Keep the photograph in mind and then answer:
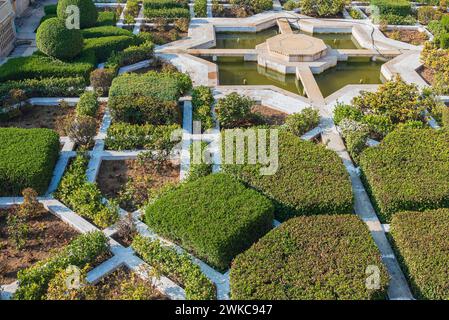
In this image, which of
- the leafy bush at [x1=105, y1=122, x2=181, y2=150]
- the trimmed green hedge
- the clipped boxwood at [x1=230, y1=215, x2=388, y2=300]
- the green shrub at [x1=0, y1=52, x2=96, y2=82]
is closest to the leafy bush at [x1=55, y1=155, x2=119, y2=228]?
the trimmed green hedge

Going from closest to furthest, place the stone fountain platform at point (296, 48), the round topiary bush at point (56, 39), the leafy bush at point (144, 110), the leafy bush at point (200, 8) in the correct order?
the leafy bush at point (144, 110)
the round topiary bush at point (56, 39)
the stone fountain platform at point (296, 48)
the leafy bush at point (200, 8)

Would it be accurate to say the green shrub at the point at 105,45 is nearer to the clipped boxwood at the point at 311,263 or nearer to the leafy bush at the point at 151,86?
the leafy bush at the point at 151,86

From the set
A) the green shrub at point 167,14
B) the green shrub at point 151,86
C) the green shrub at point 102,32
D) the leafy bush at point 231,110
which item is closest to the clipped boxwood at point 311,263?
the leafy bush at point 231,110

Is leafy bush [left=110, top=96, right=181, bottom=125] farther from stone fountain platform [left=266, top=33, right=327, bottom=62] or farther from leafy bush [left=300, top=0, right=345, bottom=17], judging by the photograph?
leafy bush [left=300, top=0, right=345, bottom=17]

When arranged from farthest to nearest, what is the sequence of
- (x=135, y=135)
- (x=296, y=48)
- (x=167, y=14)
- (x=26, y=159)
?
(x=167, y=14), (x=296, y=48), (x=135, y=135), (x=26, y=159)

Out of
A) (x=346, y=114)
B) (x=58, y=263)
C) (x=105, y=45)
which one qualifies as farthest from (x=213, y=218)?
(x=105, y=45)

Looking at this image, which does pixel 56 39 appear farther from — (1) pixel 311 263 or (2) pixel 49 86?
(1) pixel 311 263
